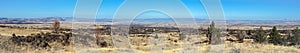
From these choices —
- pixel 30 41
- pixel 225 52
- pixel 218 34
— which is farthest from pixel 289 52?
pixel 30 41

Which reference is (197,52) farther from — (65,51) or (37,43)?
(37,43)

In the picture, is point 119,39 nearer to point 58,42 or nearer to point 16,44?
point 58,42

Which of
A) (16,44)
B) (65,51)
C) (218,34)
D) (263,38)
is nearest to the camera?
(65,51)

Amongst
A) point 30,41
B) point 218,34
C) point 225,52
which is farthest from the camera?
point 218,34

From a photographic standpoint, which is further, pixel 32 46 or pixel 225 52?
pixel 32 46

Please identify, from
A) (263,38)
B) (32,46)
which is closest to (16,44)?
(32,46)

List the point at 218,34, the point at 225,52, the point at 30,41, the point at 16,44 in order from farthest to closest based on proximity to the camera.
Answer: the point at 218,34, the point at 30,41, the point at 16,44, the point at 225,52

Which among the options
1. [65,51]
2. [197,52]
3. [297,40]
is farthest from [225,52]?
[297,40]

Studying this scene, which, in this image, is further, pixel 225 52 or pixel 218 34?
pixel 218 34

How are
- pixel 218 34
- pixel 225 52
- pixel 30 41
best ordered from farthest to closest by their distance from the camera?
pixel 218 34, pixel 30 41, pixel 225 52
